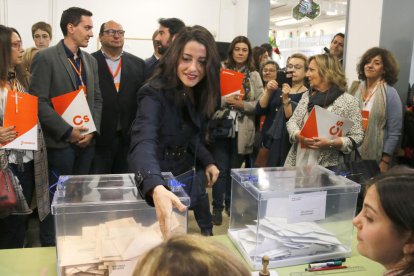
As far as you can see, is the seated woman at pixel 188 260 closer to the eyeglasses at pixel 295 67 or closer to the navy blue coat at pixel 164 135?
the navy blue coat at pixel 164 135

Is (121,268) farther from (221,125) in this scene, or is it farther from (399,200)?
(221,125)

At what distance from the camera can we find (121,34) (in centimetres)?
303

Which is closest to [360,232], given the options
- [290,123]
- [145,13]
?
[290,123]

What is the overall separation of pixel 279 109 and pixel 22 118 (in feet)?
5.88

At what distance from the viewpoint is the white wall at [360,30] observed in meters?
3.19

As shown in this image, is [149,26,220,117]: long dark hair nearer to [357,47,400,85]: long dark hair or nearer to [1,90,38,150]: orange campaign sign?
[1,90,38,150]: orange campaign sign

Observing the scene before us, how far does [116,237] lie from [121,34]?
225 centimetres

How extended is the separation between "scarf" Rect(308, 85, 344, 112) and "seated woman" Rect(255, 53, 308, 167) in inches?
14.3

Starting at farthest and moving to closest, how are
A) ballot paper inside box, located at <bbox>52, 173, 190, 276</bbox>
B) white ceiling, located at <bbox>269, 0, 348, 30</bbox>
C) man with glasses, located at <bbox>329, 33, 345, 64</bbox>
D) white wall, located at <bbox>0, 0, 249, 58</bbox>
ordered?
1. white ceiling, located at <bbox>269, 0, 348, 30</bbox>
2. white wall, located at <bbox>0, 0, 249, 58</bbox>
3. man with glasses, located at <bbox>329, 33, 345, 64</bbox>
4. ballot paper inside box, located at <bbox>52, 173, 190, 276</bbox>

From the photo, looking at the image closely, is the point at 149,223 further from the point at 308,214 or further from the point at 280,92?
the point at 280,92

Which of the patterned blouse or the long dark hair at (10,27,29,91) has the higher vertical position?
the long dark hair at (10,27,29,91)

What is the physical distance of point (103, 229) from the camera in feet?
3.70

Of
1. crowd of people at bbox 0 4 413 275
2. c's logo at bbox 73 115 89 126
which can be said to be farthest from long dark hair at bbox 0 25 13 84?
c's logo at bbox 73 115 89 126

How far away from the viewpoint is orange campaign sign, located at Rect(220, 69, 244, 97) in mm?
2889
